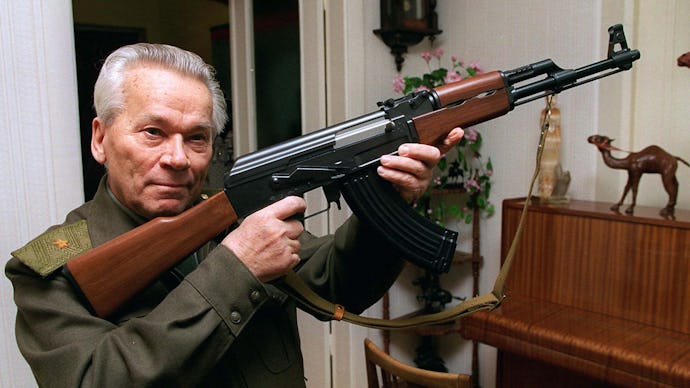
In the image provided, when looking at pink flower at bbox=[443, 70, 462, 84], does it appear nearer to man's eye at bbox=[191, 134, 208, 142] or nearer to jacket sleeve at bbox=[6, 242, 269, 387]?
man's eye at bbox=[191, 134, 208, 142]

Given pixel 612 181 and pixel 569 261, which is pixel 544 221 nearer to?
pixel 569 261

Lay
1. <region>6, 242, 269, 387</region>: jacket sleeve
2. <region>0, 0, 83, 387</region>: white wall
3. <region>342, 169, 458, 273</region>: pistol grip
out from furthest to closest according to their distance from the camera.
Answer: <region>0, 0, 83, 387</region>: white wall, <region>342, 169, 458, 273</region>: pistol grip, <region>6, 242, 269, 387</region>: jacket sleeve

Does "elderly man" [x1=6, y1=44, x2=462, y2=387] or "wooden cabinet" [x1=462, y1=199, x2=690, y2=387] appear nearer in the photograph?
"elderly man" [x1=6, y1=44, x2=462, y2=387]

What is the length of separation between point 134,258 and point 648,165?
1.36m

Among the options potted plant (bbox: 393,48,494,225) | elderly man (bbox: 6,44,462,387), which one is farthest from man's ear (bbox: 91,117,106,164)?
potted plant (bbox: 393,48,494,225)

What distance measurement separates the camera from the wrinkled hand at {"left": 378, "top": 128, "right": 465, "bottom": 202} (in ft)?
2.68

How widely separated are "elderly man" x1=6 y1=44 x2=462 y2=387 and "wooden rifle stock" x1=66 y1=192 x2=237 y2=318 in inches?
1.1

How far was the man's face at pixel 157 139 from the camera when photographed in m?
0.73

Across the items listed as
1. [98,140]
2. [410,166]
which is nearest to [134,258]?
[98,140]

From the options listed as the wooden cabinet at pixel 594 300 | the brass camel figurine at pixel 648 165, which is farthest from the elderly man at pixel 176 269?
the brass camel figurine at pixel 648 165

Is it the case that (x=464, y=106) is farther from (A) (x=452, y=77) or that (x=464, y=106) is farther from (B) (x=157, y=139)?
(A) (x=452, y=77)

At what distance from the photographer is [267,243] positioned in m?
0.70

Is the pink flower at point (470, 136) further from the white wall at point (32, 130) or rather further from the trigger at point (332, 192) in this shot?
the white wall at point (32, 130)

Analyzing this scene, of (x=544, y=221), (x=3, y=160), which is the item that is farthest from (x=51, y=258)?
(x=544, y=221)
